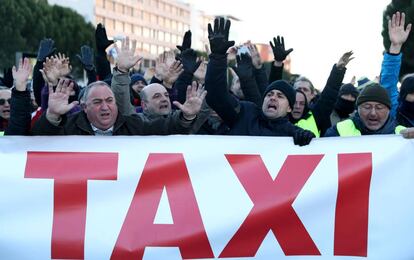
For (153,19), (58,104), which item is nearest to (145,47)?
(153,19)

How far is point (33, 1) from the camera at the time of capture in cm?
5119

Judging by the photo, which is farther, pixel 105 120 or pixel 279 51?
pixel 279 51

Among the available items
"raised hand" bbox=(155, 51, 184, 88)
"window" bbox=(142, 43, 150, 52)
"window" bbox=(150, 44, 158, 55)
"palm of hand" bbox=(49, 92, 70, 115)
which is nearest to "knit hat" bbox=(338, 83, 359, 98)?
"raised hand" bbox=(155, 51, 184, 88)

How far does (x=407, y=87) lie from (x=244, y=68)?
131 centimetres

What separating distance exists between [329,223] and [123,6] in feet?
334

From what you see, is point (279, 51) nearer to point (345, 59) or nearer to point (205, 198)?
point (345, 59)

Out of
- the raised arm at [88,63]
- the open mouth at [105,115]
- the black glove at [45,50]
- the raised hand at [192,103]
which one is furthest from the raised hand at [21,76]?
the raised arm at [88,63]

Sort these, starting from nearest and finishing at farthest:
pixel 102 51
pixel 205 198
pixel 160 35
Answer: pixel 205 198 → pixel 102 51 → pixel 160 35

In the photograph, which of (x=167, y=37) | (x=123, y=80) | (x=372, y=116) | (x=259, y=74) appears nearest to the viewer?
(x=372, y=116)

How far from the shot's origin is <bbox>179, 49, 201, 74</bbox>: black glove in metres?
5.84

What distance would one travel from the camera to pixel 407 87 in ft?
15.9

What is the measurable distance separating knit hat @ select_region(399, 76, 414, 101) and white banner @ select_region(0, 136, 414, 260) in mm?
1057

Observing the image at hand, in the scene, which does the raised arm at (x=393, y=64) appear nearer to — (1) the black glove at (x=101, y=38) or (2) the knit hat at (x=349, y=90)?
(2) the knit hat at (x=349, y=90)

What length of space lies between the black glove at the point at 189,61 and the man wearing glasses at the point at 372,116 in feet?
6.42
